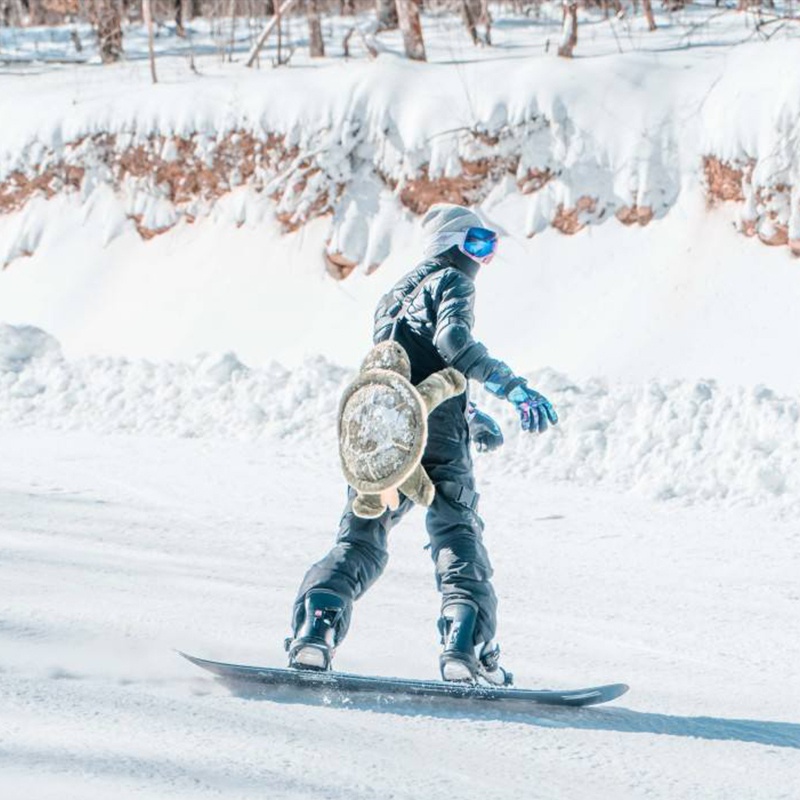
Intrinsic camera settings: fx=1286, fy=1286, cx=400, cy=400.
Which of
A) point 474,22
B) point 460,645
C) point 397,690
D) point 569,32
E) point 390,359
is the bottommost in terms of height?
point 397,690

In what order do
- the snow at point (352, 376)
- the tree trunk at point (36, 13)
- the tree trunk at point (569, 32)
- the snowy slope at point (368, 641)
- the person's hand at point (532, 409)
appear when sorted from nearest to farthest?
the snowy slope at point (368, 641) < the snow at point (352, 376) < the person's hand at point (532, 409) < the tree trunk at point (569, 32) < the tree trunk at point (36, 13)

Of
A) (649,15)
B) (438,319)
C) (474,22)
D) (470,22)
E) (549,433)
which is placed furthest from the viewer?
(470,22)

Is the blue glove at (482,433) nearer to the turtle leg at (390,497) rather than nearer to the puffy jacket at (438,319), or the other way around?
the puffy jacket at (438,319)

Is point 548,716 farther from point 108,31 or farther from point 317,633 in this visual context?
point 108,31

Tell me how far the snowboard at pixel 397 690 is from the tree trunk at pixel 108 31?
18.3m

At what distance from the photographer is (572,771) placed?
3871 millimetres

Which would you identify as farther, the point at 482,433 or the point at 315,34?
the point at 315,34

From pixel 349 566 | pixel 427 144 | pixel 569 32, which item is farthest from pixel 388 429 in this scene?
pixel 569 32

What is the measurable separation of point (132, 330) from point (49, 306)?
5.80 feet

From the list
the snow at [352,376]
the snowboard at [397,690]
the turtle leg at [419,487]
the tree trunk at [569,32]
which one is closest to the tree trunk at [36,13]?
the snow at [352,376]

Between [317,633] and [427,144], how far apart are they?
10074mm

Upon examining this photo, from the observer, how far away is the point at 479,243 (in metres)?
4.71

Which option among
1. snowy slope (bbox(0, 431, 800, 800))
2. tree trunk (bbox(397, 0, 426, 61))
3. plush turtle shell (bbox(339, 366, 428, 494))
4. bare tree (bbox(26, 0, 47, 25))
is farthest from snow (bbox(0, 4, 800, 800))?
bare tree (bbox(26, 0, 47, 25))

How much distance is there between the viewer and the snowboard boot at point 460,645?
444cm
